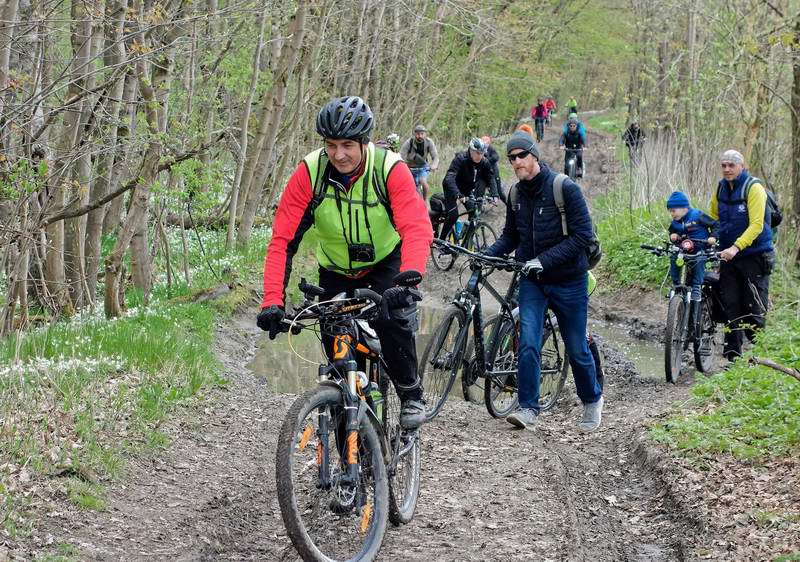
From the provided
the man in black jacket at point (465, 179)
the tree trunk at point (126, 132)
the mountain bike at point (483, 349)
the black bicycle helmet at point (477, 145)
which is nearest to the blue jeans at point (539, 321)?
the mountain bike at point (483, 349)

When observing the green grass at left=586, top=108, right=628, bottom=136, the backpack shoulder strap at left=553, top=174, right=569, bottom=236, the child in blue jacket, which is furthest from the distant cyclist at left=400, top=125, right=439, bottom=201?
the green grass at left=586, top=108, right=628, bottom=136

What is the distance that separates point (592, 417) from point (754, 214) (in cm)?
354

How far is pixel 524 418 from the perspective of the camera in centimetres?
800

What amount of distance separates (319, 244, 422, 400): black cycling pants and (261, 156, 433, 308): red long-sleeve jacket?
30 cm

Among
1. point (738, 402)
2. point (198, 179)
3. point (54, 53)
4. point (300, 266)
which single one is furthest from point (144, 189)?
point (738, 402)

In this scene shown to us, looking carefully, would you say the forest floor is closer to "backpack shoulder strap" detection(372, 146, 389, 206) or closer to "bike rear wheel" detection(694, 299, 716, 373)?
"bike rear wheel" detection(694, 299, 716, 373)

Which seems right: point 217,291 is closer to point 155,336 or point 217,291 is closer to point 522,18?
point 155,336

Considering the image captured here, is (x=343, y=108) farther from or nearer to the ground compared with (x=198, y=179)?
farther from the ground

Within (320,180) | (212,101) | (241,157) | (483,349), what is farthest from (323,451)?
(212,101)

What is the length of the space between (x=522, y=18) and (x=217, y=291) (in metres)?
20.8

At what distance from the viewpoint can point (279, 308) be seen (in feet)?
15.3

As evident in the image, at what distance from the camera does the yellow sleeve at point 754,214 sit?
34.2ft

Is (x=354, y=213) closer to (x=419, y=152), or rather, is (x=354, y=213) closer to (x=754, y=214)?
(x=754, y=214)

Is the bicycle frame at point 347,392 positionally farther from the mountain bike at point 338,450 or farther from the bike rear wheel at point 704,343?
the bike rear wheel at point 704,343
